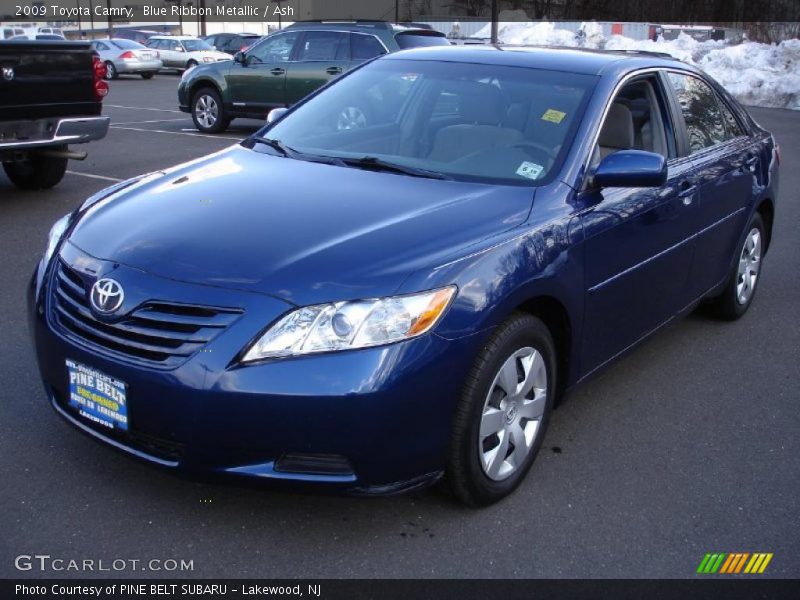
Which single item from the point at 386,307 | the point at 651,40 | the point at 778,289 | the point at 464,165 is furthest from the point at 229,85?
the point at 651,40

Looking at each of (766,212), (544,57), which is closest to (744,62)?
(766,212)

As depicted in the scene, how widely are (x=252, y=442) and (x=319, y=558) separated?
0.50m

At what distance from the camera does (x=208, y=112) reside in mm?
14070

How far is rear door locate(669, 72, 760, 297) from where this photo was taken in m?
4.64

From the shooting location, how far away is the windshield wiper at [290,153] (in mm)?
3966

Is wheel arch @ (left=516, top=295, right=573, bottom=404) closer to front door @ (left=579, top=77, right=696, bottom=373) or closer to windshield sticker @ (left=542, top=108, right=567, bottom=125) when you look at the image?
front door @ (left=579, top=77, right=696, bottom=373)

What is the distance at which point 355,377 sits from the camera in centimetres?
268

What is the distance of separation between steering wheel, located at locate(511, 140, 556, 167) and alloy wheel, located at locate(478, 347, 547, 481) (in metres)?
0.91

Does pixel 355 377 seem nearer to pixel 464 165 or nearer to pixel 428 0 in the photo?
pixel 464 165

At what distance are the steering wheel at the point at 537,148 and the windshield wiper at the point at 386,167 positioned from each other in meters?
0.38

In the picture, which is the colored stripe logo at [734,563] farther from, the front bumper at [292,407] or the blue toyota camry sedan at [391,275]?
the front bumper at [292,407]

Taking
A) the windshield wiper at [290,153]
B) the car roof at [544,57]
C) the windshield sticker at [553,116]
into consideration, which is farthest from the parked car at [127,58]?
the windshield sticker at [553,116]
